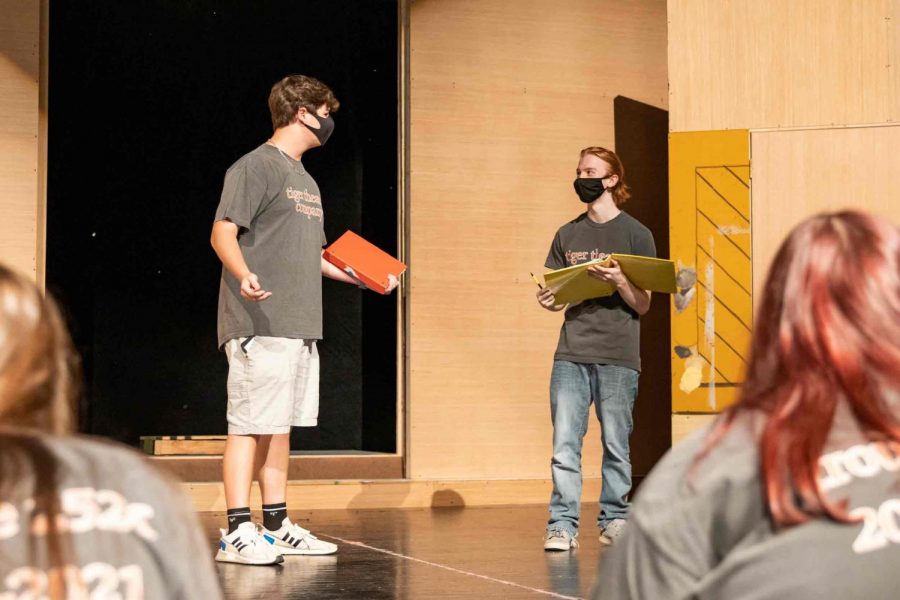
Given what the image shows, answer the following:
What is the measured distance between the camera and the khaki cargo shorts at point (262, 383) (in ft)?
12.2

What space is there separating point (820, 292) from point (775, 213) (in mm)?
4155

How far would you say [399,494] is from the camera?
574cm

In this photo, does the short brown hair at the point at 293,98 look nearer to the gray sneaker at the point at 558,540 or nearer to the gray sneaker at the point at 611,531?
the gray sneaker at the point at 558,540

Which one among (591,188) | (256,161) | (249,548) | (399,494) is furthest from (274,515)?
(399,494)

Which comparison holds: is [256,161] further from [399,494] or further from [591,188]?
[399,494]

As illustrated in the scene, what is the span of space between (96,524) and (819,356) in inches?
24.6

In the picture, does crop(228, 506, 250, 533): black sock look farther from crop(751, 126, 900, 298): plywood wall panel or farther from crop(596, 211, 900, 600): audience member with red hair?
crop(596, 211, 900, 600): audience member with red hair

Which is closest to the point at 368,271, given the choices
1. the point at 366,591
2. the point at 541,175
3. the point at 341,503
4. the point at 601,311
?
the point at 601,311

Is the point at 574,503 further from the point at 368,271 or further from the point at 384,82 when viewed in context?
the point at 384,82

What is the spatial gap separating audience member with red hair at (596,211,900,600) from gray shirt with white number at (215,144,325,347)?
9.31ft

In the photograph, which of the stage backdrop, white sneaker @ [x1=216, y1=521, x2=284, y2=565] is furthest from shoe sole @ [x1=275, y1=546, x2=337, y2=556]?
the stage backdrop

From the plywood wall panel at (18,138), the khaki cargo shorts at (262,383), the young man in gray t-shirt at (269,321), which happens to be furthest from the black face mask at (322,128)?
the plywood wall panel at (18,138)

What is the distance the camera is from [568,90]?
6.21 meters

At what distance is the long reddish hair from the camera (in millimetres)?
978
